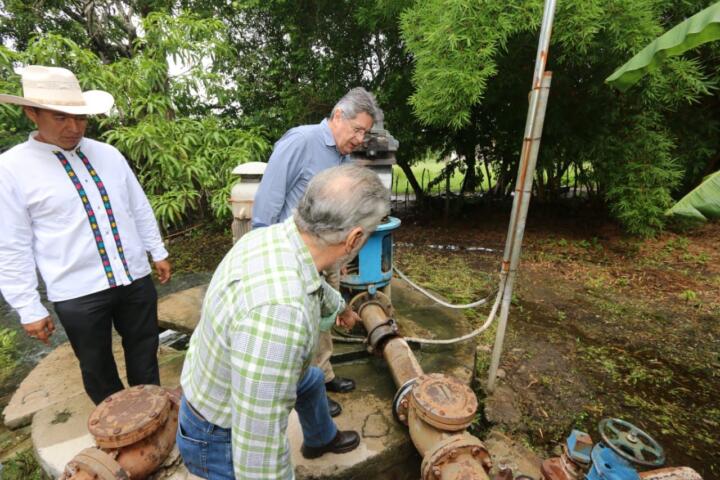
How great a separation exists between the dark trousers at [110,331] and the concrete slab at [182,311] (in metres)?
1.06

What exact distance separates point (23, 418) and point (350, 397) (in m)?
2.25

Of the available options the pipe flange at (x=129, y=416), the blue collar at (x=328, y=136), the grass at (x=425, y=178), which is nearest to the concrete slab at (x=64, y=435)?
the pipe flange at (x=129, y=416)

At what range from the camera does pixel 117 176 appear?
2117mm

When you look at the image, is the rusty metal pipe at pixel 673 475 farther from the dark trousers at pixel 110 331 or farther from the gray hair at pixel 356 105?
the dark trousers at pixel 110 331

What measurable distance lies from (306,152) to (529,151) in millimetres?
1353

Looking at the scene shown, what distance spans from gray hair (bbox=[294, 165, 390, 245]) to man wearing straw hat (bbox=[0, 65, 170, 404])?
1.48 meters

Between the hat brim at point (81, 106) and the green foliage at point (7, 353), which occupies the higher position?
the hat brim at point (81, 106)

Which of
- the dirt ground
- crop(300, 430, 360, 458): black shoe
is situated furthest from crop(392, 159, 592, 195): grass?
crop(300, 430, 360, 458): black shoe

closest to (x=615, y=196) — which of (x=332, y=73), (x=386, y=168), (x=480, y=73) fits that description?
(x=480, y=73)

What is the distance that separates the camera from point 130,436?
167 centimetres

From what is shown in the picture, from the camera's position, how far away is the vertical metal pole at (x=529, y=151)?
6.73ft

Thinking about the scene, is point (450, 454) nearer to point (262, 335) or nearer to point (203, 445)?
point (203, 445)

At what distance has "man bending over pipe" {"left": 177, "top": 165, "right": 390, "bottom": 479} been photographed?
99 centimetres

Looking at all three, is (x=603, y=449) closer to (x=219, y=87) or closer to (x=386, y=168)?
(x=386, y=168)
